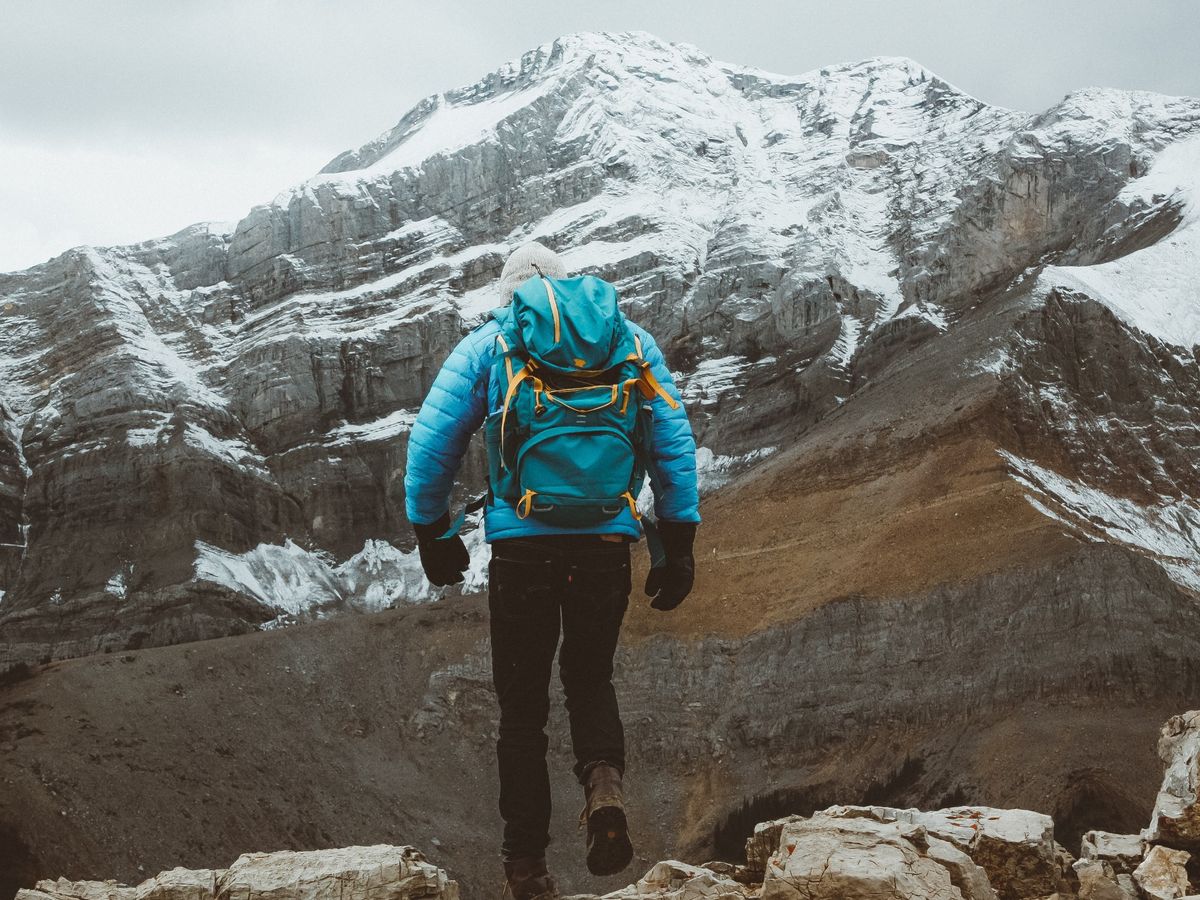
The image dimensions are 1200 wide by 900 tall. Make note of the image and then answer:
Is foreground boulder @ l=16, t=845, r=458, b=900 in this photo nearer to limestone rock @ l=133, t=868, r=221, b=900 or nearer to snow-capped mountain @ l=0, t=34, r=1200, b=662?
limestone rock @ l=133, t=868, r=221, b=900

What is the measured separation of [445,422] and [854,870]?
2.65 meters

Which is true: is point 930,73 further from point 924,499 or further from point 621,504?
point 621,504

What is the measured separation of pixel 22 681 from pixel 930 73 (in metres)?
108

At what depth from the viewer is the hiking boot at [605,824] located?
5809 millimetres

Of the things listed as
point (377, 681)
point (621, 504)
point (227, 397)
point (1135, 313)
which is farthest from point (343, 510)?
point (621, 504)

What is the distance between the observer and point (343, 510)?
301 feet

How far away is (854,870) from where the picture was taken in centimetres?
464

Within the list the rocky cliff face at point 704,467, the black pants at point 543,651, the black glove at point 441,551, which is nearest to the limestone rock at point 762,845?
the black pants at point 543,651

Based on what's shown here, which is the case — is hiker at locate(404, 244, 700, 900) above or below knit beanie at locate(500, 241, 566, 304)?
below

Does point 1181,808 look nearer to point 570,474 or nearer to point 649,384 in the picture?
point 649,384

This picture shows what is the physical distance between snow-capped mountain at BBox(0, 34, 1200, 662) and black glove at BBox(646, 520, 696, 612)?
137 ft

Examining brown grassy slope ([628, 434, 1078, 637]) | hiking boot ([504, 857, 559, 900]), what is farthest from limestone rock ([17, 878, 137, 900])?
brown grassy slope ([628, 434, 1078, 637])

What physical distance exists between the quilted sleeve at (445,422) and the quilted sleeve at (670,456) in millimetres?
785

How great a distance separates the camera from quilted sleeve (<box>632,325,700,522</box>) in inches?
242
